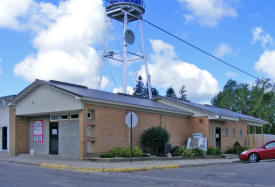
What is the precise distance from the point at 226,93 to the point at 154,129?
42.6 metres

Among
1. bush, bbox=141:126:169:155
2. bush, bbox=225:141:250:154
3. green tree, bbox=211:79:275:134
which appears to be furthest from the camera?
green tree, bbox=211:79:275:134

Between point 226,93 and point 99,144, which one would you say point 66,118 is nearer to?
point 99,144

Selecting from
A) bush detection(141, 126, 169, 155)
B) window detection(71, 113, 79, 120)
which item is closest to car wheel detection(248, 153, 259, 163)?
bush detection(141, 126, 169, 155)

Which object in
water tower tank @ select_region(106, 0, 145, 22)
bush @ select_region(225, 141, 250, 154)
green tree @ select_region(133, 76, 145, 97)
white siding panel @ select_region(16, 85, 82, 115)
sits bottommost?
bush @ select_region(225, 141, 250, 154)

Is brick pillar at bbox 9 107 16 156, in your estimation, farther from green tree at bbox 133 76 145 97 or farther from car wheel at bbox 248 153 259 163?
green tree at bbox 133 76 145 97

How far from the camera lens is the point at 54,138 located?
894 inches

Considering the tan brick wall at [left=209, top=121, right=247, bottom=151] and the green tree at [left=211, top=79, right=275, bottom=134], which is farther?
the green tree at [left=211, top=79, right=275, bottom=134]

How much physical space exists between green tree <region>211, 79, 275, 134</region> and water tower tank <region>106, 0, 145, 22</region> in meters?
29.4

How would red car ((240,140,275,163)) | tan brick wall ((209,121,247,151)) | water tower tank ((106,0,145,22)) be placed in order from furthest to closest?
1. water tower tank ((106,0,145,22))
2. tan brick wall ((209,121,247,151))
3. red car ((240,140,275,163))

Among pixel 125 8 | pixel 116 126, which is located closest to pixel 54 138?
pixel 116 126

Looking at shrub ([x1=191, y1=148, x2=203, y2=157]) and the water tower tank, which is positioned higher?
the water tower tank

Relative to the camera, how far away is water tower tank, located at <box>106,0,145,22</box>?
3459cm

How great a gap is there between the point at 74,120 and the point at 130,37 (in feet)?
50.0

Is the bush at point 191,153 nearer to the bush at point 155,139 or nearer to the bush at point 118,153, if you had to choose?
the bush at point 155,139
